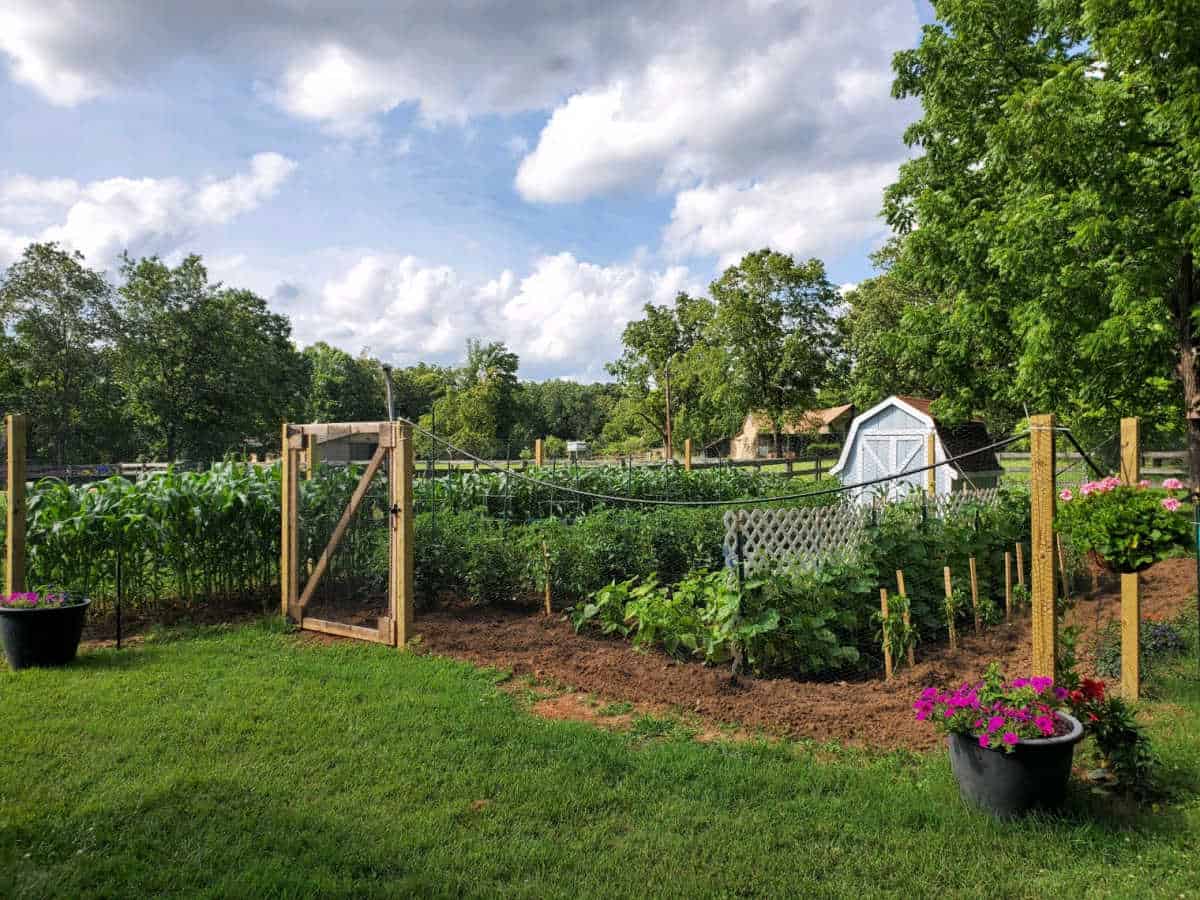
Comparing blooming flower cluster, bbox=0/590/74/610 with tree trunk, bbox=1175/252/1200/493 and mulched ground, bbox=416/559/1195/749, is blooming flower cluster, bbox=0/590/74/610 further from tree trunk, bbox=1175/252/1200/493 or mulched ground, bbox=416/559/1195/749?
tree trunk, bbox=1175/252/1200/493

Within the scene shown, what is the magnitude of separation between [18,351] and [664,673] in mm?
31128

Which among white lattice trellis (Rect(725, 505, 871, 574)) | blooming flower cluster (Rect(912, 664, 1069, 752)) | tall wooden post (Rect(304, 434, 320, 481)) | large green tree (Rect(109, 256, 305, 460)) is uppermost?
large green tree (Rect(109, 256, 305, 460))

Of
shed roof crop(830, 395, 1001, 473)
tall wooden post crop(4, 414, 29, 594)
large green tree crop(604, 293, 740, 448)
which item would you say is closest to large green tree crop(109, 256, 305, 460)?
large green tree crop(604, 293, 740, 448)

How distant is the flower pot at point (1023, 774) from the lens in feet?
10.2

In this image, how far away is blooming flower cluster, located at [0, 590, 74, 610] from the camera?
5.48 metres

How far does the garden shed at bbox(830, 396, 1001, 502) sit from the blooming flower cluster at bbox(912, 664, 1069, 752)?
13.1 m

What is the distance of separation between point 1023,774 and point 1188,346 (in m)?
8.09

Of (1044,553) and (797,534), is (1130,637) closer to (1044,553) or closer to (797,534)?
(1044,553)

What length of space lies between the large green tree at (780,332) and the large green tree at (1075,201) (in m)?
18.4

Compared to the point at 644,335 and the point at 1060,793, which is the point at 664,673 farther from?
the point at 644,335

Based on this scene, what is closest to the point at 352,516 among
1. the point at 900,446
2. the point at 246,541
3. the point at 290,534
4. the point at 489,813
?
the point at 290,534

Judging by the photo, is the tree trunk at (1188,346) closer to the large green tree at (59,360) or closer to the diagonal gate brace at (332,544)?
the diagonal gate brace at (332,544)

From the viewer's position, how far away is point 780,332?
30.4 m

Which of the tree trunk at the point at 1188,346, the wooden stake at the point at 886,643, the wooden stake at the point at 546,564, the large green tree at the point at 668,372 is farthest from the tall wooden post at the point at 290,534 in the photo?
the large green tree at the point at 668,372
